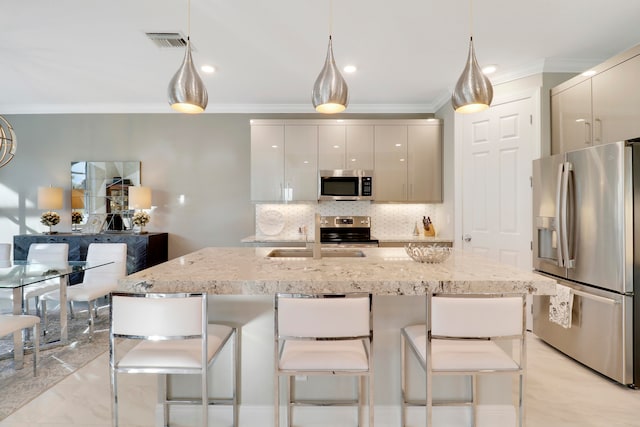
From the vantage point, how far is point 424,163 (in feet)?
14.1

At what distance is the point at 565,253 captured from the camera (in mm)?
2604

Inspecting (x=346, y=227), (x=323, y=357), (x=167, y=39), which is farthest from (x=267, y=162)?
(x=323, y=357)

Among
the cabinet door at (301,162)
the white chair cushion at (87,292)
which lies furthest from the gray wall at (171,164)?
the white chair cushion at (87,292)

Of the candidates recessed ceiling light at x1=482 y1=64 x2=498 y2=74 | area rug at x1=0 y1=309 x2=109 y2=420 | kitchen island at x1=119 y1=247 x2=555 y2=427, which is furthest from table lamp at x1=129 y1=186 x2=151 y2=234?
recessed ceiling light at x1=482 y1=64 x2=498 y2=74

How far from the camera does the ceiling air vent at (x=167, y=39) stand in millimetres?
2729

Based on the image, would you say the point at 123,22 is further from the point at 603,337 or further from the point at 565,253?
the point at 603,337

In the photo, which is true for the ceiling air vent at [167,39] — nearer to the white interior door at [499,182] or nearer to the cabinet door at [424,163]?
the cabinet door at [424,163]

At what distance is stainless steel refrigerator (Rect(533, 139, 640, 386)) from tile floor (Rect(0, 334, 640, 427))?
7.4 inches

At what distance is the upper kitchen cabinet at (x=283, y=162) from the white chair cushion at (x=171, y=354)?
277cm

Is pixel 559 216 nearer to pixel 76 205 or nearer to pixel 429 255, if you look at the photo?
pixel 429 255

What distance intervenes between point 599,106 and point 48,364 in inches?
191

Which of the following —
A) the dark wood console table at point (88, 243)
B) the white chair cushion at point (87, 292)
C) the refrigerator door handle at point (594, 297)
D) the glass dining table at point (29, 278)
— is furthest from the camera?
the dark wood console table at point (88, 243)

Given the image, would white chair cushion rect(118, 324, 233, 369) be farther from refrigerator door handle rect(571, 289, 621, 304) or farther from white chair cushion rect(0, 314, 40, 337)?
refrigerator door handle rect(571, 289, 621, 304)

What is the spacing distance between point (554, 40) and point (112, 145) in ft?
17.3
